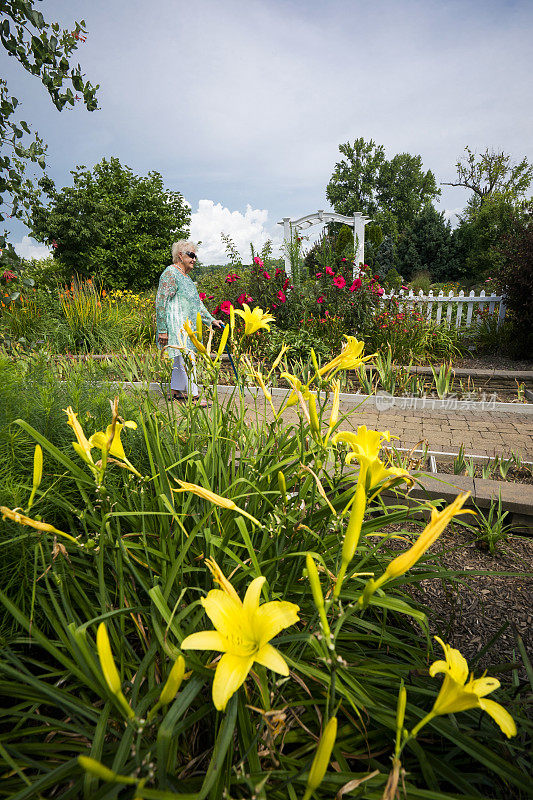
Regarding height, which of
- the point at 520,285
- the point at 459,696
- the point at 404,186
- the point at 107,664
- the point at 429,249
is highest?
the point at 404,186

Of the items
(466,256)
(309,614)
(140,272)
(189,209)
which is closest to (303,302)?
(309,614)

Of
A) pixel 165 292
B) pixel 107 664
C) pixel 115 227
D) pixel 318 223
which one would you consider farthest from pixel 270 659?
pixel 115 227

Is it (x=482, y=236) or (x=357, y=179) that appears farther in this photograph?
(x=357, y=179)

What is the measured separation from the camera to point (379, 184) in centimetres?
3934

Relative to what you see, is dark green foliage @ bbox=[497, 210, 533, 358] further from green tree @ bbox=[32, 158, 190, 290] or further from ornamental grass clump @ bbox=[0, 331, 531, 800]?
green tree @ bbox=[32, 158, 190, 290]

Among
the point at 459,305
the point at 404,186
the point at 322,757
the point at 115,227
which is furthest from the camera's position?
the point at 404,186

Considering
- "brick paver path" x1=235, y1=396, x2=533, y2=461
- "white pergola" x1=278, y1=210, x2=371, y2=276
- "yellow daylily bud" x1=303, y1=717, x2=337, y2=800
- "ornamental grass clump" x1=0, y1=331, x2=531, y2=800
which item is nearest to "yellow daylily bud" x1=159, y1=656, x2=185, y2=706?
"ornamental grass clump" x1=0, y1=331, x2=531, y2=800

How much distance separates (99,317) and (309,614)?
653 centimetres

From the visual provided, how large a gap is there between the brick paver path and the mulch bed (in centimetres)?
129

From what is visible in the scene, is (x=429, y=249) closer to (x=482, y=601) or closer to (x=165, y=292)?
(x=165, y=292)

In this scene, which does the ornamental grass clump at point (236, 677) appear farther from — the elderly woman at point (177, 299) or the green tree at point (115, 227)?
the green tree at point (115, 227)

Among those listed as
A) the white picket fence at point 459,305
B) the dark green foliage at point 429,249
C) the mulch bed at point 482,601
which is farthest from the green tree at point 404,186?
the mulch bed at point 482,601

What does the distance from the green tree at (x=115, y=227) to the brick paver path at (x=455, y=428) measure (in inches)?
699

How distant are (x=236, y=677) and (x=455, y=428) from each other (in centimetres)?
384
